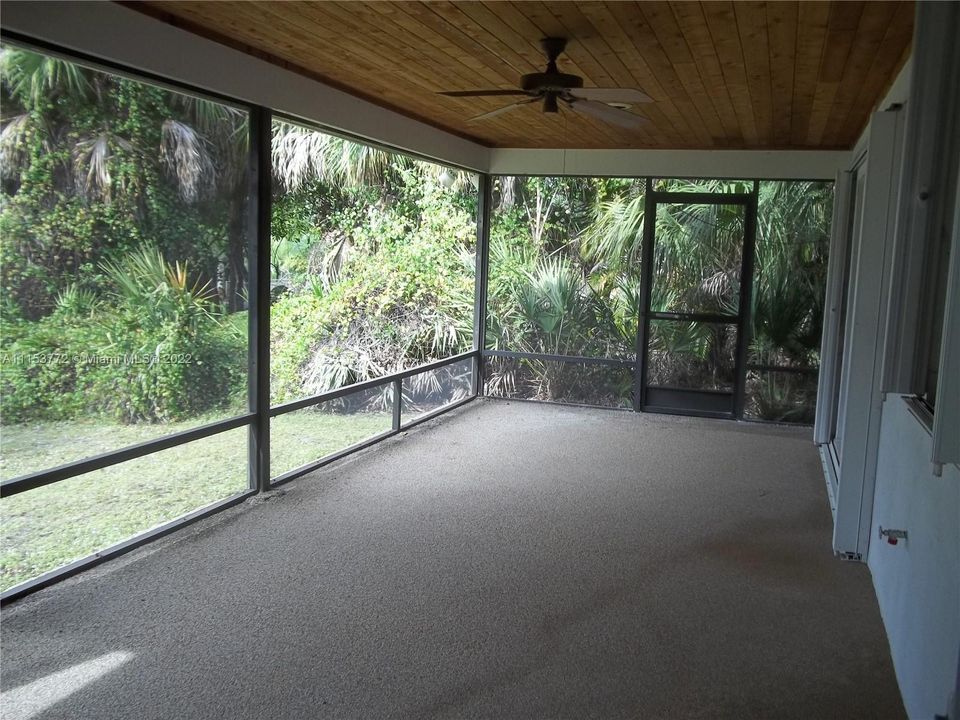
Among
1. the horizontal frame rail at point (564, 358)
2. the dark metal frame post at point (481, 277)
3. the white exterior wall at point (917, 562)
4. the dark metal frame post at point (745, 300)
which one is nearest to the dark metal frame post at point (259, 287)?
the white exterior wall at point (917, 562)

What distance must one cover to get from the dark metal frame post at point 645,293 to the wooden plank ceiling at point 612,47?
68.2 inches

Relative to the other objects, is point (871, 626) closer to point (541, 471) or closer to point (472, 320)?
point (541, 471)

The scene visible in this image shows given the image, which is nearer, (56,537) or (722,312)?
(56,537)

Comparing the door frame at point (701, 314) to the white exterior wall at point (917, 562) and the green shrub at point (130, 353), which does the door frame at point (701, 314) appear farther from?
the green shrub at point (130, 353)

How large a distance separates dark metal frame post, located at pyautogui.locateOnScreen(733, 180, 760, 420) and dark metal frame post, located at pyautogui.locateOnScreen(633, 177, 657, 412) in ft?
2.68

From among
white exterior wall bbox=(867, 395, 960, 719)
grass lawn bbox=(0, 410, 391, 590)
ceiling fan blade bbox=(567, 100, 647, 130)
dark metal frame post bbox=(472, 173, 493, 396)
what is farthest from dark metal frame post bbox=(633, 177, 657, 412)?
grass lawn bbox=(0, 410, 391, 590)

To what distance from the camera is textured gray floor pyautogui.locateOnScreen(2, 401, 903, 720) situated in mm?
2613

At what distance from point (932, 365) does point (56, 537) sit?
3.70 metres

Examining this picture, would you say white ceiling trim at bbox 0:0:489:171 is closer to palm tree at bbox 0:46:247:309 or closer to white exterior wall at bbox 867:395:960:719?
palm tree at bbox 0:46:247:309

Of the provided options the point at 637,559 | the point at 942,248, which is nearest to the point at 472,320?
the point at 637,559

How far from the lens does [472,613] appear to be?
3.22m

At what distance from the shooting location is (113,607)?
315 centimetres

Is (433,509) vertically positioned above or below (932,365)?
below

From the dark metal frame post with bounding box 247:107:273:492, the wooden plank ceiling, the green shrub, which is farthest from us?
the dark metal frame post with bounding box 247:107:273:492
